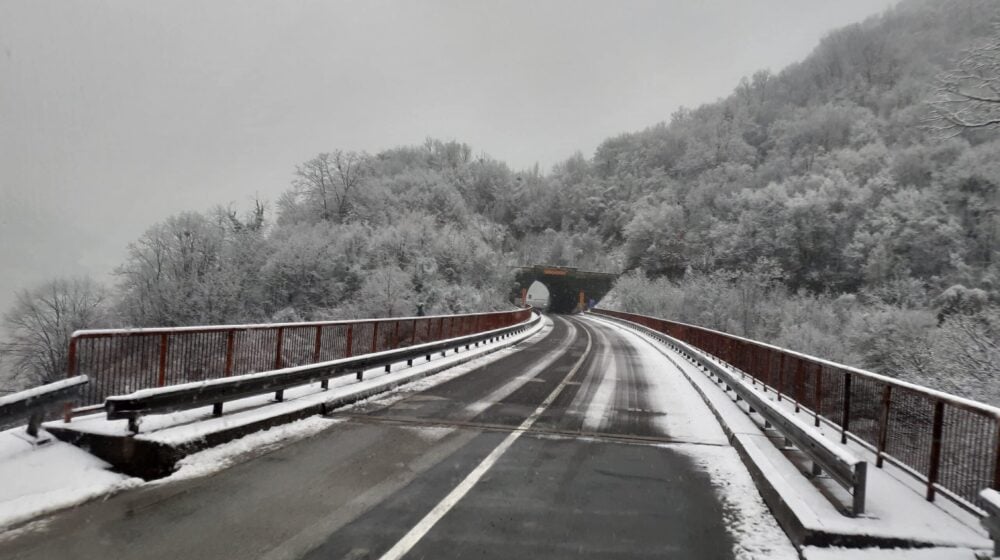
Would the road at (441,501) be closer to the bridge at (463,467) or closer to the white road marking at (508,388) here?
the bridge at (463,467)

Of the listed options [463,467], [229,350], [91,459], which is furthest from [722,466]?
[229,350]

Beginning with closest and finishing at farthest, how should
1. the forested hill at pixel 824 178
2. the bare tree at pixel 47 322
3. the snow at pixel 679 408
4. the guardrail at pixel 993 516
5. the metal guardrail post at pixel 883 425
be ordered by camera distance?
the guardrail at pixel 993 516 < the metal guardrail post at pixel 883 425 < the snow at pixel 679 408 < the bare tree at pixel 47 322 < the forested hill at pixel 824 178

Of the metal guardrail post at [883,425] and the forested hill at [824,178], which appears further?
the forested hill at [824,178]

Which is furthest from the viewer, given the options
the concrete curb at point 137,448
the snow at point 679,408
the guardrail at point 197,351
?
the snow at point 679,408

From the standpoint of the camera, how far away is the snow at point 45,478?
409cm

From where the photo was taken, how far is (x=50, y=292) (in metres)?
39.5

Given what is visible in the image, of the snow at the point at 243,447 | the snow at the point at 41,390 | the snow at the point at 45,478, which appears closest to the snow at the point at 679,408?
the snow at the point at 243,447

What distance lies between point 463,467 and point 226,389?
3314 mm

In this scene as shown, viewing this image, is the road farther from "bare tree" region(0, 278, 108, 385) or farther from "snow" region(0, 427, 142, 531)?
"bare tree" region(0, 278, 108, 385)

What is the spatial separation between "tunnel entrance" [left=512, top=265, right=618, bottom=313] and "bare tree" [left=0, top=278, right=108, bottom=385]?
5291 centimetres

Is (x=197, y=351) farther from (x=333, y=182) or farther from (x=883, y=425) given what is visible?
(x=333, y=182)

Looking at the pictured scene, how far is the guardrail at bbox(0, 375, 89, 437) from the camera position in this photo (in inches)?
177

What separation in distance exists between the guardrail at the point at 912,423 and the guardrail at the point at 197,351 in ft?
25.7

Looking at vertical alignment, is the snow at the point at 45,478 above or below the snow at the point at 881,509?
below
